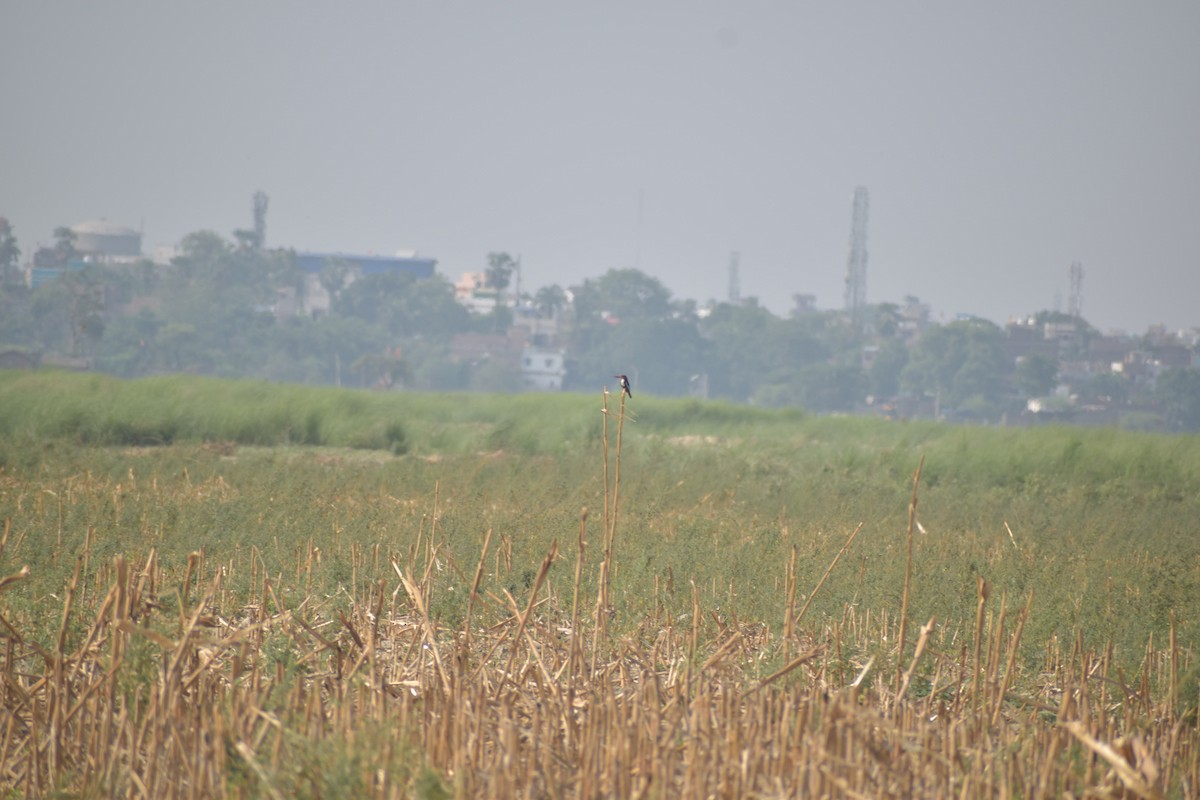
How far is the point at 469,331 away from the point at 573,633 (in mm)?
62728

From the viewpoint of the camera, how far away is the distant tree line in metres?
53.7

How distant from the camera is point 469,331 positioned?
66.0 m

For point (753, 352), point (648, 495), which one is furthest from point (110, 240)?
point (648, 495)

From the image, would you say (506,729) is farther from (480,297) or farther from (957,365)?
(480,297)

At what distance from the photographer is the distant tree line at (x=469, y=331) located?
176 ft

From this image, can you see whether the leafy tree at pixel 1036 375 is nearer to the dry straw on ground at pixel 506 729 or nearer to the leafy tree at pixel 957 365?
the leafy tree at pixel 957 365

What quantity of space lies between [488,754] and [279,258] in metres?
64.9

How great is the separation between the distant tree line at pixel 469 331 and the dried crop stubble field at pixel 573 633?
41358 mm

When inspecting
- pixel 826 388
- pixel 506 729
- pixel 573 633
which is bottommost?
pixel 826 388

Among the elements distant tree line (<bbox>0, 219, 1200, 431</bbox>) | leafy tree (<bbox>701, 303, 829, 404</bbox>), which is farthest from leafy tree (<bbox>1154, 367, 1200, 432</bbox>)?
A: leafy tree (<bbox>701, 303, 829, 404</bbox>)

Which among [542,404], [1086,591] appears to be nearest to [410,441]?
[542,404]

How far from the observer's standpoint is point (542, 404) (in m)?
24.6

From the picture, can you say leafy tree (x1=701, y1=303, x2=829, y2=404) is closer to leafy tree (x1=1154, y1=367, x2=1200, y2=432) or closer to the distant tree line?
the distant tree line

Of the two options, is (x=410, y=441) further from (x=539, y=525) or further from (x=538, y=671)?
(x=538, y=671)
